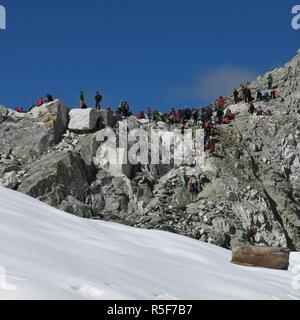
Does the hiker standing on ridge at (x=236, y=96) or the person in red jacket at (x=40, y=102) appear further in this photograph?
the hiker standing on ridge at (x=236, y=96)

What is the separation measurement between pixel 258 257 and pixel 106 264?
548 cm

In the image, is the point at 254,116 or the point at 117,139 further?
the point at 254,116

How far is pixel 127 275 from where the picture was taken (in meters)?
10.1

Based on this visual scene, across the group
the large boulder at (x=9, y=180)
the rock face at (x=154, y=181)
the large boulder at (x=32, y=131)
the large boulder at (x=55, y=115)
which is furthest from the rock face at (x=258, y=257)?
the large boulder at (x=55, y=115)

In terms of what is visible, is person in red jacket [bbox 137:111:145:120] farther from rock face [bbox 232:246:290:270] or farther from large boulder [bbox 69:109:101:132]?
rock face [bbox 232:246:290:270]

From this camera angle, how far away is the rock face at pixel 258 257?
14.8 meters

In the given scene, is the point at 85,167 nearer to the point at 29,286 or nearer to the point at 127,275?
the point at 127,275

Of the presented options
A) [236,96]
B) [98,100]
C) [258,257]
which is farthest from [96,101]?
[258,257]

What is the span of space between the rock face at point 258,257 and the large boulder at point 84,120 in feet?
79.9

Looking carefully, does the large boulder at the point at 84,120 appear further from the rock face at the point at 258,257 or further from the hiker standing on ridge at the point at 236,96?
the rock face at the point at 258,257

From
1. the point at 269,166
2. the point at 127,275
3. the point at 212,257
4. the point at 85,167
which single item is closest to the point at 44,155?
the point at 85,167

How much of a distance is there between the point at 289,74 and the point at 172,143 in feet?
59.4

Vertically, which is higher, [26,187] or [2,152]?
[2,152]
